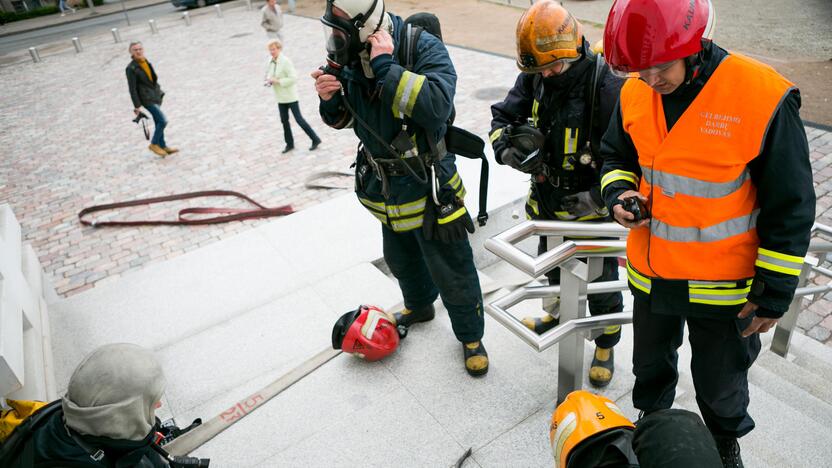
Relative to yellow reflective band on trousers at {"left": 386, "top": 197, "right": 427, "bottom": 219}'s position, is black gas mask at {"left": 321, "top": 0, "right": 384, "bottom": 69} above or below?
above

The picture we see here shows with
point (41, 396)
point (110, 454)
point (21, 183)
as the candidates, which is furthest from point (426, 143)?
point (21, 183)

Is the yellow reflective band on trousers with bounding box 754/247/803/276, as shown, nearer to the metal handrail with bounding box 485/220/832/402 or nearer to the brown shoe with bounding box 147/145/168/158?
the metal handrail with bounding box 485/220/832/402

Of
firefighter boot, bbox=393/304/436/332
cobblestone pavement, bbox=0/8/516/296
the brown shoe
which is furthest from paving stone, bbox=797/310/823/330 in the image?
the brown shoe

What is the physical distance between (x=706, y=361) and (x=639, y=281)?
1.26ft

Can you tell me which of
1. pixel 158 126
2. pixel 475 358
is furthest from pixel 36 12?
pixel 475 358

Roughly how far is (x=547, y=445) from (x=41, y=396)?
294 centimetres

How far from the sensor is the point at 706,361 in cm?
214

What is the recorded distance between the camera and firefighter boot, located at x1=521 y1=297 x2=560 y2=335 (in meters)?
3.44

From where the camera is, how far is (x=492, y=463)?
260 centimetres

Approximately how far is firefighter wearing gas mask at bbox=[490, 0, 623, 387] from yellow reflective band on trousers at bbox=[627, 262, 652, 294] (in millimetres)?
729

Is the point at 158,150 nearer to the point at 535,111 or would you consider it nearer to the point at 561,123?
the point at 535,111

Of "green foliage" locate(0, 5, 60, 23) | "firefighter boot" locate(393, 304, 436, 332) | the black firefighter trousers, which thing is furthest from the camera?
"green foliage" locate(0, 5, 60, 23)

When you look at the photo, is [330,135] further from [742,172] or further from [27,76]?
[27,76]

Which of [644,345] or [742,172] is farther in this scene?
[644,345]
